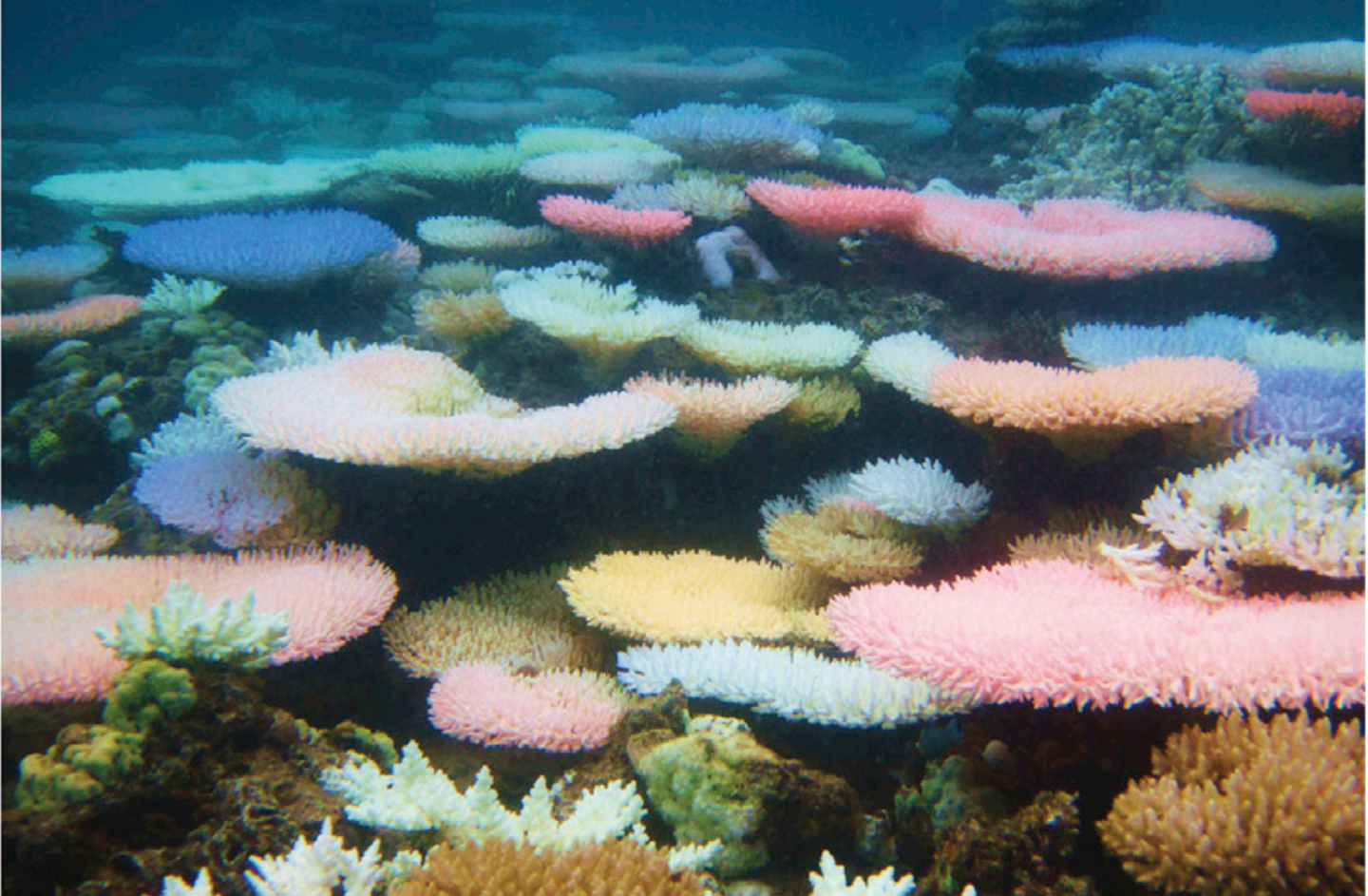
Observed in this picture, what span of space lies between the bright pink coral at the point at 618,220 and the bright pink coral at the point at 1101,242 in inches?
45.9

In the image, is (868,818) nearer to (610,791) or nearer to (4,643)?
(610,791)

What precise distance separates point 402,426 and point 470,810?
45.6 inches

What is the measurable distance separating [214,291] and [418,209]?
156 centimetres

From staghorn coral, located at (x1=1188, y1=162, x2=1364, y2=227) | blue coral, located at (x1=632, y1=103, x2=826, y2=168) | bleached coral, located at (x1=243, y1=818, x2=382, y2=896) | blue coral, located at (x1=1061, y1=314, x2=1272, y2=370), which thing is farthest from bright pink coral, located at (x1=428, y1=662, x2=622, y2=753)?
staghorn coral, located at (x1=1188, y1=162, x2=1364, y2=227)

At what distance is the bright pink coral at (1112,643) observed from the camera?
133cm

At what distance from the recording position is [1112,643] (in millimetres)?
1439

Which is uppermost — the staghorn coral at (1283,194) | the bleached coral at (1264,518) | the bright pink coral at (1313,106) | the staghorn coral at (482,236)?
the bright pink coral at (1313,106)

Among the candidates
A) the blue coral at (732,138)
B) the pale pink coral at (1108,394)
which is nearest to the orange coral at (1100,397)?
the pale pink coral at (1108,394)

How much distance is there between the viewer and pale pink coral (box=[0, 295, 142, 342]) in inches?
158

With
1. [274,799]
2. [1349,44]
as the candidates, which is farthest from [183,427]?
[1349,44]

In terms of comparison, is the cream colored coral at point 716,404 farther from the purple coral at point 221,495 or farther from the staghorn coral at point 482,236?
the staghorn coral at point 482,236

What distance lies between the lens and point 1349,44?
4785mm

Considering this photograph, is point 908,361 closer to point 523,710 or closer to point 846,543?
point 846,543

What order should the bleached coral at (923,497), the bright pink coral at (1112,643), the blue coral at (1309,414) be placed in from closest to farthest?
the bright pink coral at (1112,643) → the blue coral at (1309,414) → the bleached coral at (923,497)
